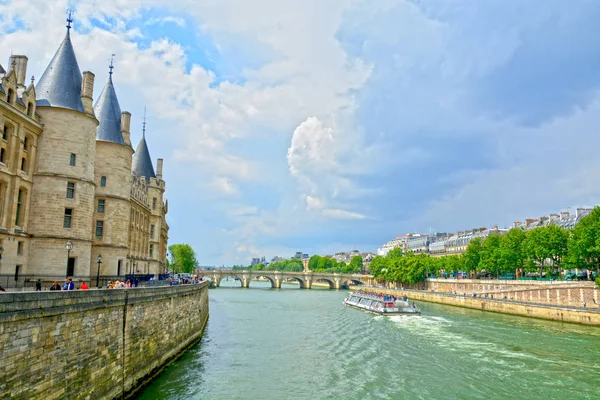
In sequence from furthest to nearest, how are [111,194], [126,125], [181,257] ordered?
[181,257] → [126,125] → [111,194]

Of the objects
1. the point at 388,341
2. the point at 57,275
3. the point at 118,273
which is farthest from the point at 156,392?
the point at 388,341

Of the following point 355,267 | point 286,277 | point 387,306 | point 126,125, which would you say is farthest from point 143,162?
point 355,267

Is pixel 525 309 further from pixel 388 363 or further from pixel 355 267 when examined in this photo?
pixel 355 267

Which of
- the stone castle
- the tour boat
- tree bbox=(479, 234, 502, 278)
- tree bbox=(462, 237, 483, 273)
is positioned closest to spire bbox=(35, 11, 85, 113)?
the stone castle

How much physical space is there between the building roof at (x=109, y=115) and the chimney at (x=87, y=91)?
5308 mm

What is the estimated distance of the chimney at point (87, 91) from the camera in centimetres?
2923

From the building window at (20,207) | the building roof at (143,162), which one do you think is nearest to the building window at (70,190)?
the building window at (20,207)

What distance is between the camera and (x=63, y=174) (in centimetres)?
2722

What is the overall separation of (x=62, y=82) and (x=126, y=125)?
8.80 m

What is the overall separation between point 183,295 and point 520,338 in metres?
27.8

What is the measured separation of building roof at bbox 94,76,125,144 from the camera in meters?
35.0

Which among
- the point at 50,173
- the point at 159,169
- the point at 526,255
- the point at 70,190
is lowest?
the point at 526,255

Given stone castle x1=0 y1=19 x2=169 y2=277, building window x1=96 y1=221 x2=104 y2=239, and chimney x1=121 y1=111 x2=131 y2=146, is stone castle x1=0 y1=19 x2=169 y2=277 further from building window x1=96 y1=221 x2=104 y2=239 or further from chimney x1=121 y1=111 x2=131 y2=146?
chimney x1=121 y1=111 x2=131 y2=146

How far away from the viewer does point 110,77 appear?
3834 centimetres
